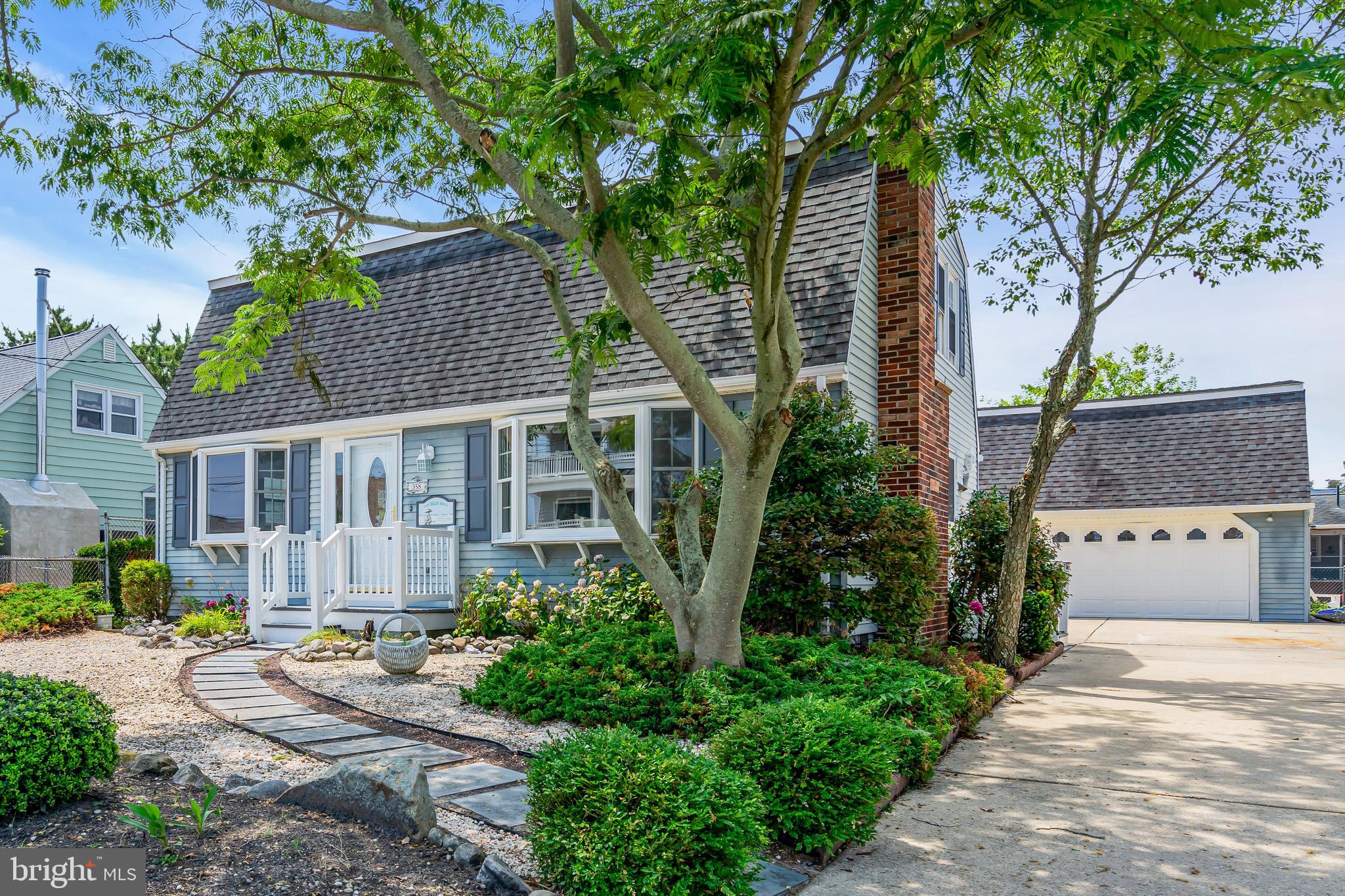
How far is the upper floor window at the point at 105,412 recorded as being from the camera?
2091 centimetres

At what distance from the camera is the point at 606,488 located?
6.77m

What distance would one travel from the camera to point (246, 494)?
13086 mm

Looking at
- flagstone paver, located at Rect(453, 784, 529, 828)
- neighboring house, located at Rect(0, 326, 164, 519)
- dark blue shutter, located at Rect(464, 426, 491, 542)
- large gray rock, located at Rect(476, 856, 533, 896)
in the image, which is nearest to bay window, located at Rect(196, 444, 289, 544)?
dark blue shutter, located at Rect(464, 426, 491, 542)

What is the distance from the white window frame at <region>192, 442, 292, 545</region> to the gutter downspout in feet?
28.1

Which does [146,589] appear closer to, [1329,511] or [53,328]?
[53,328]

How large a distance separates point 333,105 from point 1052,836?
814cm

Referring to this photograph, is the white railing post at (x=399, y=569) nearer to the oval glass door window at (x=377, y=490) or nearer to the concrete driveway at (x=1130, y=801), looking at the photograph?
the oval glass door window at (x=377, y=490)

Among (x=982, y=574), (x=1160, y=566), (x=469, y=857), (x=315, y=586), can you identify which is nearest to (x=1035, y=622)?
(x=982, y=574)

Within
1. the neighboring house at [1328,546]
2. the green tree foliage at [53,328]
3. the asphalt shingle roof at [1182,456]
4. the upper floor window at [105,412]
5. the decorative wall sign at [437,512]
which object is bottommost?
the neighboring house at [1328,546]

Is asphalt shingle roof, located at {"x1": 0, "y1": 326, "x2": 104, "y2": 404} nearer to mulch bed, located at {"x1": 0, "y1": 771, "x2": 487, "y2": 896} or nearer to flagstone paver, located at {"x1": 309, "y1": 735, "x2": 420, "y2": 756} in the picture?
flagstone paver, located at {"x1": 309, "y1": 735, "x2": 420, "y2": 756}

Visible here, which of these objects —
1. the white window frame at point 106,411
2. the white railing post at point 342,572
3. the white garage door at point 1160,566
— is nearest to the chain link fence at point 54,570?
the white window frame at point 106,411

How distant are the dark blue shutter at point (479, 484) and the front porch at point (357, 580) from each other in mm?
306

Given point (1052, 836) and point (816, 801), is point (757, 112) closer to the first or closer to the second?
point (816, 801)

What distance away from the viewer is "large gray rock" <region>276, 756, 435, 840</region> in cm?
364
